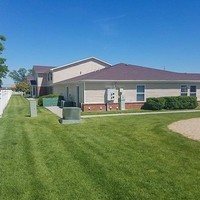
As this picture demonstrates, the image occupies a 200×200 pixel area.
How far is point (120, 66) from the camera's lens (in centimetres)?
2583

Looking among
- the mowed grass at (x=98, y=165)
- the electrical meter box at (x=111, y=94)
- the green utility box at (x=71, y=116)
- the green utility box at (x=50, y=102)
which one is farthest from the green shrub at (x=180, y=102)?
the green utility box at (x=50, y=102)

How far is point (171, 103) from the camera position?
21.7 m

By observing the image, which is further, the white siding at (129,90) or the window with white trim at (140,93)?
the window with white trim at (140,93)

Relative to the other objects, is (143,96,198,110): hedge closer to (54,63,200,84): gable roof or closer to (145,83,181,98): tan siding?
(145,83,181,98): tan siding

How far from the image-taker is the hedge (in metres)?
21.3

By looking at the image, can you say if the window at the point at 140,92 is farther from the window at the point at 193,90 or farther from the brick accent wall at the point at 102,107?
the window at the point at 193,90

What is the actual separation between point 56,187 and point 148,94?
1827 centimetres

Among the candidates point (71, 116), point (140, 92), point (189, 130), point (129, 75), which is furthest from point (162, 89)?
point (189, 130)

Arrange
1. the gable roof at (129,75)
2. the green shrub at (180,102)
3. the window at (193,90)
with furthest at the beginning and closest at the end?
the window at (193,90) < the green shrub at (180,102) < the gable roof at (129,75)

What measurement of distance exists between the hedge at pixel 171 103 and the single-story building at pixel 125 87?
1066 mm

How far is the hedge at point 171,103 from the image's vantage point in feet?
69.8

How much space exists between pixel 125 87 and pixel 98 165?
15745 mm

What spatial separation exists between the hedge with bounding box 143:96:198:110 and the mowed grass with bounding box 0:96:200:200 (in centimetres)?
1035

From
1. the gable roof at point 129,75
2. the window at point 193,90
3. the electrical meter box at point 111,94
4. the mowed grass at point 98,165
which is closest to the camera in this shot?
the mowed grass at point 98,165
